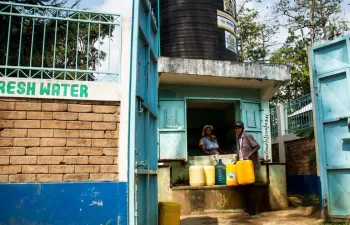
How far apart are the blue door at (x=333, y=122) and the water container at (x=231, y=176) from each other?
6.49ft

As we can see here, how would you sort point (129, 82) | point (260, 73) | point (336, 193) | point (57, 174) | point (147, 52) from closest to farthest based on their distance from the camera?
point (57, 174), point (129, 82), point (147, 52), point (336, 193), point (260, 73)

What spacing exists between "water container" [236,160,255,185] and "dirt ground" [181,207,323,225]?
674mm

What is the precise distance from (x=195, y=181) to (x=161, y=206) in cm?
233

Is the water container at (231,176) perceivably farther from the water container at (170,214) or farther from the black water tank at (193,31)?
the black water tank at (193,31)

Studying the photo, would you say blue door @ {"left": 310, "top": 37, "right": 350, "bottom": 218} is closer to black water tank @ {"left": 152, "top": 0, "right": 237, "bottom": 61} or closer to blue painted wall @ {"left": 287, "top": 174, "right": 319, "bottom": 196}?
blue painted wall @ {"left": 287, "top": 174, "right": 319, "bottom": 196}

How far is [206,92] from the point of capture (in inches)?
348

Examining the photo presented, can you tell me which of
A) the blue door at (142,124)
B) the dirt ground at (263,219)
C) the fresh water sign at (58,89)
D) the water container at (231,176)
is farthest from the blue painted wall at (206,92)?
the fresh water sign at (58,89)

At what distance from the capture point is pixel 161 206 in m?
5.22

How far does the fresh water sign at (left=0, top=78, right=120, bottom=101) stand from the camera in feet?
12.3

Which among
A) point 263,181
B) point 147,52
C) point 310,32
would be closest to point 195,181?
point 263,181

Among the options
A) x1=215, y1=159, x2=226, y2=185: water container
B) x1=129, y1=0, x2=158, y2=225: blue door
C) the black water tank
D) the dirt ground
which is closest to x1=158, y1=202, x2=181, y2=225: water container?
x1=129, y1=0, x2=158, y2=225: blue door

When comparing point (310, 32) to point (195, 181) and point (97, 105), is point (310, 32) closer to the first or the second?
point (195, 181)

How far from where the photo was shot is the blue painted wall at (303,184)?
353 inches

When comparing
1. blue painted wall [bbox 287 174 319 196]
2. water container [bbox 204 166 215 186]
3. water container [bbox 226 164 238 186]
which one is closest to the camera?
water container [bbox 226 164 238 186]
